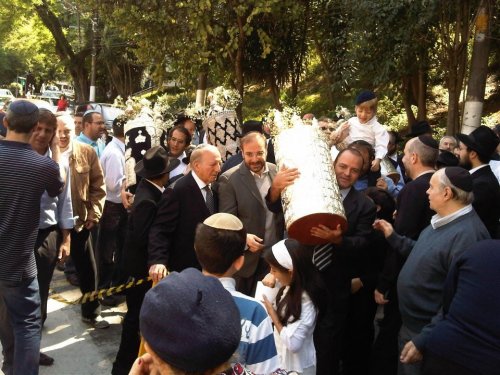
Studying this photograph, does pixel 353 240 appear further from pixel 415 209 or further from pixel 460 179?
pixel 460 179

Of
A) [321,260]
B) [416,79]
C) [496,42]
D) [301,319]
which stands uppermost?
[496,42]

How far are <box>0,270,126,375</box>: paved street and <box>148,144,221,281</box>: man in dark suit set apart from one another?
1.28 metres

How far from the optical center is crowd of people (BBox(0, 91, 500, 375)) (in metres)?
2.54

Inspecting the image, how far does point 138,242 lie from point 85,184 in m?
1.48

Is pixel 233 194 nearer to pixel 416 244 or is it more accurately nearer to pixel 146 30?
pixel 416 244

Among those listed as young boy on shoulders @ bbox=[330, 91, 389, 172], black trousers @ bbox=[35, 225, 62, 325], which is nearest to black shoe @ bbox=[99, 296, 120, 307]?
black trousers @ bbox=[35, 225, 62, 325]

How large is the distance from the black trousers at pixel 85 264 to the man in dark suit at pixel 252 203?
1864 millimetres

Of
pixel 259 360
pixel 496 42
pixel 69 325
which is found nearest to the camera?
pixel 259 360

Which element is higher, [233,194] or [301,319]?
[233,194]

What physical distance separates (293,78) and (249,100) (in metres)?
8.24

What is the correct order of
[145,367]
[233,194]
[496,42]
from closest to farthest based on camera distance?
[145,367]
[233,194]
[496,42]

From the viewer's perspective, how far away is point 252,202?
4008 mm

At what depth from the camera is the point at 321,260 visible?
3545mm

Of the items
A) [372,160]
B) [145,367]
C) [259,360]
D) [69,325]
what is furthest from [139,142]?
[145,367]
